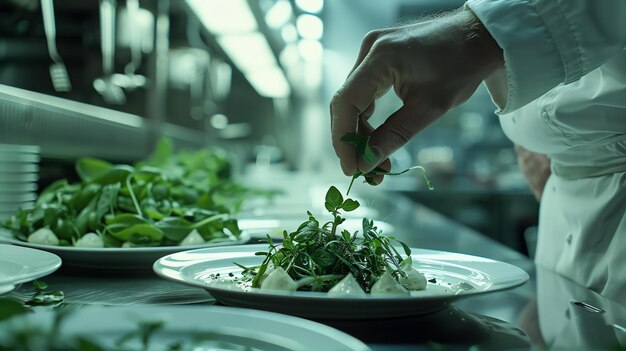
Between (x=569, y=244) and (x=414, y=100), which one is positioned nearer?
(x=414, y=100)

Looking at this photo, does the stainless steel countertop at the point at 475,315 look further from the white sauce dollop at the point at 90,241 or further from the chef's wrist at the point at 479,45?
the chef's wrist at the point at 479,45

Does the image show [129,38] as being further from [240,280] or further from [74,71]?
[240,280]

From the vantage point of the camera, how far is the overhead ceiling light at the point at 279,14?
295 centimetres

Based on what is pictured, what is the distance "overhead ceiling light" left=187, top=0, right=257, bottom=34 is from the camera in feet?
8.45

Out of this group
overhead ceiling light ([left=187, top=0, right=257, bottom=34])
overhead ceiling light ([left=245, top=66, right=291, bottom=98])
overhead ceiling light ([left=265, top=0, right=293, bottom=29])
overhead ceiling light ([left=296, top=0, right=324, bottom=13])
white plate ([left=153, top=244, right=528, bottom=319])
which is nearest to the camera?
white plate ([left=153, top=244, right=528, bottom=319])

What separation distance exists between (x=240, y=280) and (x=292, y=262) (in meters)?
0.07

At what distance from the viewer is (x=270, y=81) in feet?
21.4

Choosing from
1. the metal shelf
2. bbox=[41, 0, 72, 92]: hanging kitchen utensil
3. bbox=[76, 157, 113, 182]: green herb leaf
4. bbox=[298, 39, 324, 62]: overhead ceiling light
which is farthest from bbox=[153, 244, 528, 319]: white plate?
bbox=[298, 39, 324, 62]: overhead ceiling light

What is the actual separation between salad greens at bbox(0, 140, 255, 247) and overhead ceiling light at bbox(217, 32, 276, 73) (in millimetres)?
2441

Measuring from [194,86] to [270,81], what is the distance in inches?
90.1

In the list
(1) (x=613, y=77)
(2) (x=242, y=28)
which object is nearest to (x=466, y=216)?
(2) (x=242, y=28)

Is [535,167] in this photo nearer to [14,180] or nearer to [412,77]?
[412,77]

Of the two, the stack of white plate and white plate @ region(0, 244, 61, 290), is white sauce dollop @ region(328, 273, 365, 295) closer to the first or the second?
white plate @ region(0, 244, 61, 290)

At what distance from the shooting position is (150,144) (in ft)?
8.97
